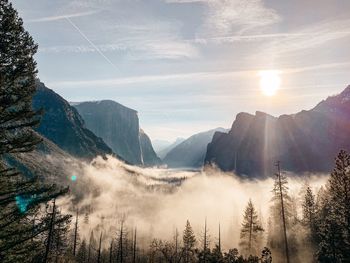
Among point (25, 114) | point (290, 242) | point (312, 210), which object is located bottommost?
point (290, 242)

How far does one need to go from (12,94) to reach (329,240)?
53485 mm

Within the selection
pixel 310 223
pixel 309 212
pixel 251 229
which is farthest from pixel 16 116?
pixel 309 212

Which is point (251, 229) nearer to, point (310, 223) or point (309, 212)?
point (310, 223)

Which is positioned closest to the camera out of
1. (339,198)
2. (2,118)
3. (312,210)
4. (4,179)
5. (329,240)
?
(2,118)

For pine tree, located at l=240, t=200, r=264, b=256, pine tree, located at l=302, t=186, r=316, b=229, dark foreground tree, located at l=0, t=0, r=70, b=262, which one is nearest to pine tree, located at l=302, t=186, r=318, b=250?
pine tree, located at l=302, t=186, r=316, b=229

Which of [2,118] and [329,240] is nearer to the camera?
[2,118]

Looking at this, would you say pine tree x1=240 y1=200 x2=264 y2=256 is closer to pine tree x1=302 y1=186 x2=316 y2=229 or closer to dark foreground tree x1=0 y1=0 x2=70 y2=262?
pine tree x1=302 y1=186 x2=316 y2=229

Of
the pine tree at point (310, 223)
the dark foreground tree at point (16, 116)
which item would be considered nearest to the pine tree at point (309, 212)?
the pine tree at point (310, 223)

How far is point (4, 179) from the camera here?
1855 centimetres

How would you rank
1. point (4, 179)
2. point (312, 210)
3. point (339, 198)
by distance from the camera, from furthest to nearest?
1. point (312, 210)
2. point (339, 198)
3. point (4, 179)

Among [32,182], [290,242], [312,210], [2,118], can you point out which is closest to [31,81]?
[2,118]

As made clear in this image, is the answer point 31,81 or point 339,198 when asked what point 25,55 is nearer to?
point 31,81

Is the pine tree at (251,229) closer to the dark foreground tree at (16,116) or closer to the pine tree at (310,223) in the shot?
the pine tree at (310,223)

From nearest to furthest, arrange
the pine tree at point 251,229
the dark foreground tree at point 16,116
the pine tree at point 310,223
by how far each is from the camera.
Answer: the dark foreground tree at point 16,116 → the pine tree at point 251,229 → the pine tree at point 310,223
